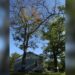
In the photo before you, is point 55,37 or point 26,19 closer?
point 26,19

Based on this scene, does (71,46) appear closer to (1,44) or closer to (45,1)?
(1,44)

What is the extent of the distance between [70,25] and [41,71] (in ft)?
10.1

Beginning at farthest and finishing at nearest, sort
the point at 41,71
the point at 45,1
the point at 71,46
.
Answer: the point at 45,1 < the point at 41,71 < the point at 71,46

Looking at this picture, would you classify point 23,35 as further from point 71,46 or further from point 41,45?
point 71,46

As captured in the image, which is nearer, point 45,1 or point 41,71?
A: point 41,71

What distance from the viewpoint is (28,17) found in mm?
4168

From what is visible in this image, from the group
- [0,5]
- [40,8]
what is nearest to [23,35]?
[40,8]

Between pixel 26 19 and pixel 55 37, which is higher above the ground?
pixel 26 19

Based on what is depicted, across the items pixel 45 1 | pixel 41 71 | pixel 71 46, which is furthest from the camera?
pixel 45 1

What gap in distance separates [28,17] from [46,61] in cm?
103

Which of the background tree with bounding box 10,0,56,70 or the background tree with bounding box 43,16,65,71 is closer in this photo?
the background tree with bounding box 10,0,56,70

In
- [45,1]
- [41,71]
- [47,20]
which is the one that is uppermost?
[45,1]

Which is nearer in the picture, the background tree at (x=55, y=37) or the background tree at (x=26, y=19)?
the background tree at (x=26, y=19)

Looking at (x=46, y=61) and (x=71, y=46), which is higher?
(x=71, y=46)
